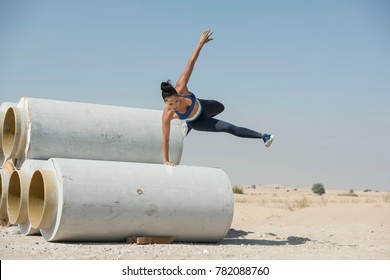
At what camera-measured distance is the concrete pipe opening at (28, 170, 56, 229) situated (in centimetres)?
870

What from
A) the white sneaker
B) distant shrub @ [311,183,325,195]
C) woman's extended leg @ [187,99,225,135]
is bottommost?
distant shrub @ [311,183,325,195]

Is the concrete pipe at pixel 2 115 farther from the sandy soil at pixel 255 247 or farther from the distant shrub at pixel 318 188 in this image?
the distant shrub at pixel 318 188

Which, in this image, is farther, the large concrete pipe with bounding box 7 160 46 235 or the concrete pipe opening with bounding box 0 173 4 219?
the concrete pipe opening with bounding box 0 173 4 219

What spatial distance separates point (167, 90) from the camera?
8.64m

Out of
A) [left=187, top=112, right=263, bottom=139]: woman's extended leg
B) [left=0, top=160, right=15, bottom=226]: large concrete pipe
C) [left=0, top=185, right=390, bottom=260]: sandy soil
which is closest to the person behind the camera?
[left=0, top=185, right=390, bottom=260]: sandy soil

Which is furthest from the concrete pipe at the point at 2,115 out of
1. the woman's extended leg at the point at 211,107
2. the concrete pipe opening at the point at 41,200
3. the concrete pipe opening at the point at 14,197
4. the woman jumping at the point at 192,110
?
the woman's extended leg at the point at 211,107

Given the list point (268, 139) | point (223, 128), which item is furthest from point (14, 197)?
point (268, 139)

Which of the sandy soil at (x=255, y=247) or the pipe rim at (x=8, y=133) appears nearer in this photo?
the sandy soil at (x=255, y=247)

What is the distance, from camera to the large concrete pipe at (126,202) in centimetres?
858

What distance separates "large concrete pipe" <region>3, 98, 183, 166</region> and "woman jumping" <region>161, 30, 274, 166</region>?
1814 millimetres

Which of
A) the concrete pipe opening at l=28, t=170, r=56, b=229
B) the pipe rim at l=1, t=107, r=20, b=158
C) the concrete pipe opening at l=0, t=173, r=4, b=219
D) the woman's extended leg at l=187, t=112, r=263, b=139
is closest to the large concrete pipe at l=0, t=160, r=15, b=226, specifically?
the concrete pipe opening at l=0, t=173, r=4, b=219

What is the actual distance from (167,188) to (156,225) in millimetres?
601

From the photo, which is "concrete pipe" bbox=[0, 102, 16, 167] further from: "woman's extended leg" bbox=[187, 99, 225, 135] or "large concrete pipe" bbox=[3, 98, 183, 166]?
"woman's extended leg" bbox=[187, 99, 225, 135]
